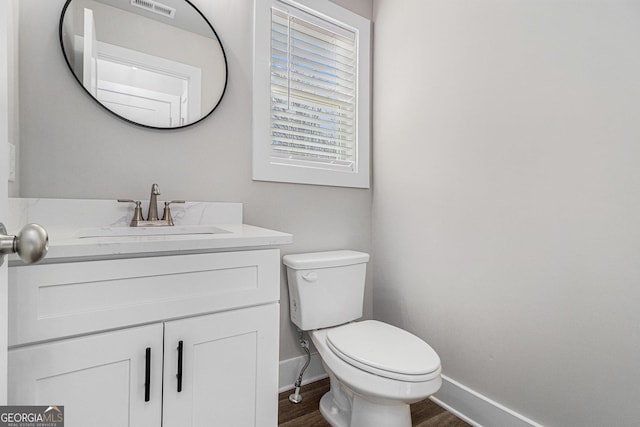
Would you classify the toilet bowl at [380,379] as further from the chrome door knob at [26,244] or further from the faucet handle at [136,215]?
the chrome door knob at [26,244]

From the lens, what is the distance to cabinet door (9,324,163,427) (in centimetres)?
70

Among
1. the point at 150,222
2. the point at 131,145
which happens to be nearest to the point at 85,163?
the point at 131,145

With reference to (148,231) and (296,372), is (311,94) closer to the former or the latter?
(148,231)

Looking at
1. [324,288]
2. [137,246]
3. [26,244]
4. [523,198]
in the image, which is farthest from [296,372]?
[26,244]

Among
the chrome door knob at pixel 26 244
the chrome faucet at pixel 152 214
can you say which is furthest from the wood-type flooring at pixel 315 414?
the chrome door knob at pixel 26 244

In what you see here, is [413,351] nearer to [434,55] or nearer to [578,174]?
[578,174]

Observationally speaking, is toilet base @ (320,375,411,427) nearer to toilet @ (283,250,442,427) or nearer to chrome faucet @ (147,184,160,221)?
toilet @ (283,250,442,427)

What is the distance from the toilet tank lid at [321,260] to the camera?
1.46 metres

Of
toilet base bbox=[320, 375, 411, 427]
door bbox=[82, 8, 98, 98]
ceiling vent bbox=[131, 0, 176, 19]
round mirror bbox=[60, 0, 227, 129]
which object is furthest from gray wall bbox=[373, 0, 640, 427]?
door bbox=[82, 8, 98, 98]

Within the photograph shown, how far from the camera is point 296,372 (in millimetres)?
1674

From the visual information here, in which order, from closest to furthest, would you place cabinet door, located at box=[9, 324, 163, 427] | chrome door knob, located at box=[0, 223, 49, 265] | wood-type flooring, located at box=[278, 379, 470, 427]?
chrome door knob, located at box=[0, 223, 49, 265], cabinet door, located at box=[9, 324, 163, 427], wood-type flooring, located at box=[278, 379, 470, 427]

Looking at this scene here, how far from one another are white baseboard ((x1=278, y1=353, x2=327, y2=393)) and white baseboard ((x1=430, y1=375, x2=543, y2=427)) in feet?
2.03

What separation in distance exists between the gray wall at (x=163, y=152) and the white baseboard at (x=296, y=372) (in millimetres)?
41

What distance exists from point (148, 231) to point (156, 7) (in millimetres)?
934
